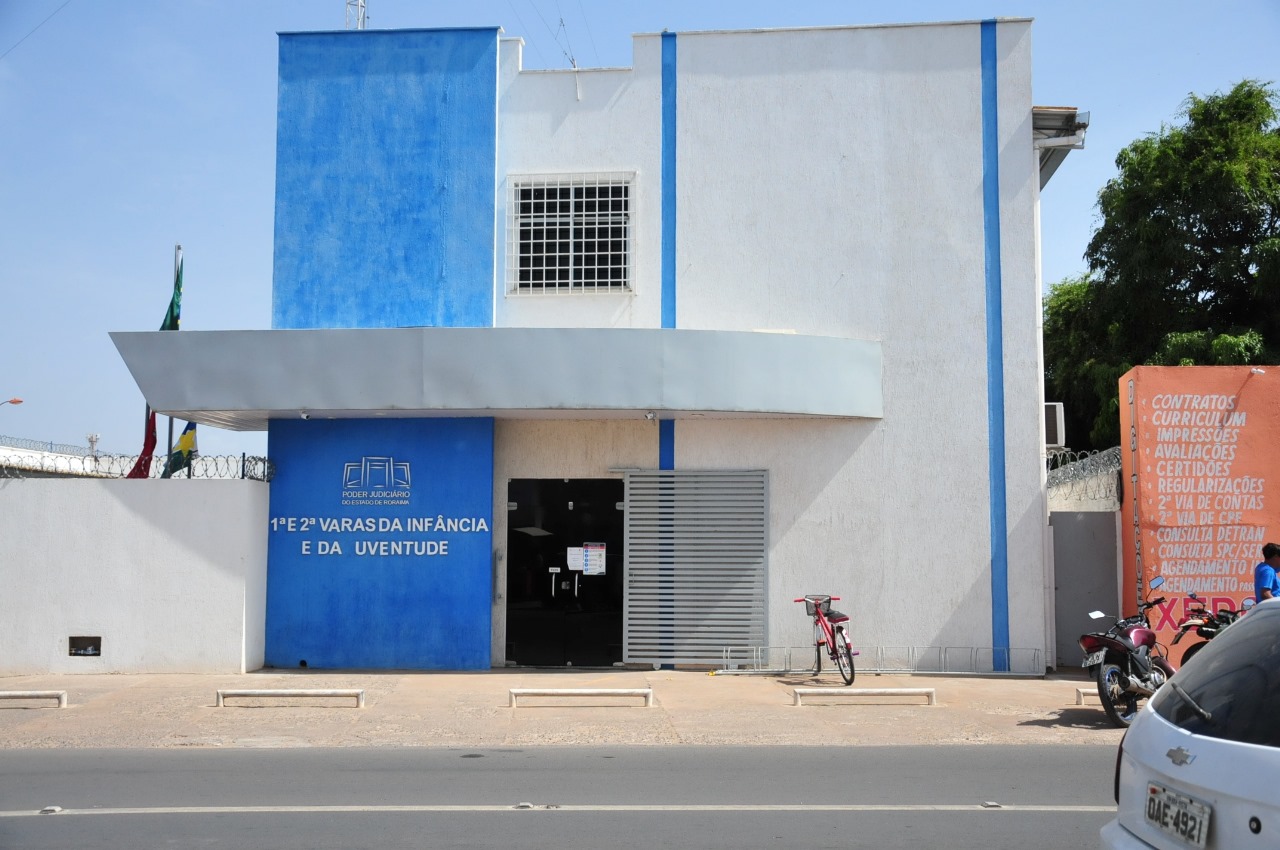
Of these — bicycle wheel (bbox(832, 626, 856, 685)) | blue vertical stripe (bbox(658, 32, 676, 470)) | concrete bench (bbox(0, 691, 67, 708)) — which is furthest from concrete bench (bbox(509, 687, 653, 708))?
concrete bench (bbox(0, 691, 67, 708))

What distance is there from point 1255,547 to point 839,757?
7.74 metres

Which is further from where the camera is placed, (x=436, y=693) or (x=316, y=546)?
(x=316, y=546)

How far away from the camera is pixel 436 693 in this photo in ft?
42.6

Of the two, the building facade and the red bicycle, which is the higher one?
the building facade

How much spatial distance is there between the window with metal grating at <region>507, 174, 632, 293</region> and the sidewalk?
531 centimetres

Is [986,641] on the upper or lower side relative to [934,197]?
lower

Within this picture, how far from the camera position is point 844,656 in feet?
44.1

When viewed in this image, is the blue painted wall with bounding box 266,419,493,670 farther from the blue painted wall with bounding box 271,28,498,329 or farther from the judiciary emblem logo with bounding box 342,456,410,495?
the blue painted wall with bounding box 271,28,498,329

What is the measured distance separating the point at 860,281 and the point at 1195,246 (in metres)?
14.3

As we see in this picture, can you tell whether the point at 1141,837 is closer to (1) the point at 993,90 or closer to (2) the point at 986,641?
(2) the point at 986,641

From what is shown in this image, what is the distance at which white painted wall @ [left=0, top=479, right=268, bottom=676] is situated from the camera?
1430cm

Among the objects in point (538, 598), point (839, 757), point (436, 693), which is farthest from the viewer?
point (538, 598)

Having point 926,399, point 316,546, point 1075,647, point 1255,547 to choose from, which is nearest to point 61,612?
point 316,546

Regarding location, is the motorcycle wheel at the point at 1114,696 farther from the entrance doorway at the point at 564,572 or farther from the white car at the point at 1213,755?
the white car at the point at 1213,755
